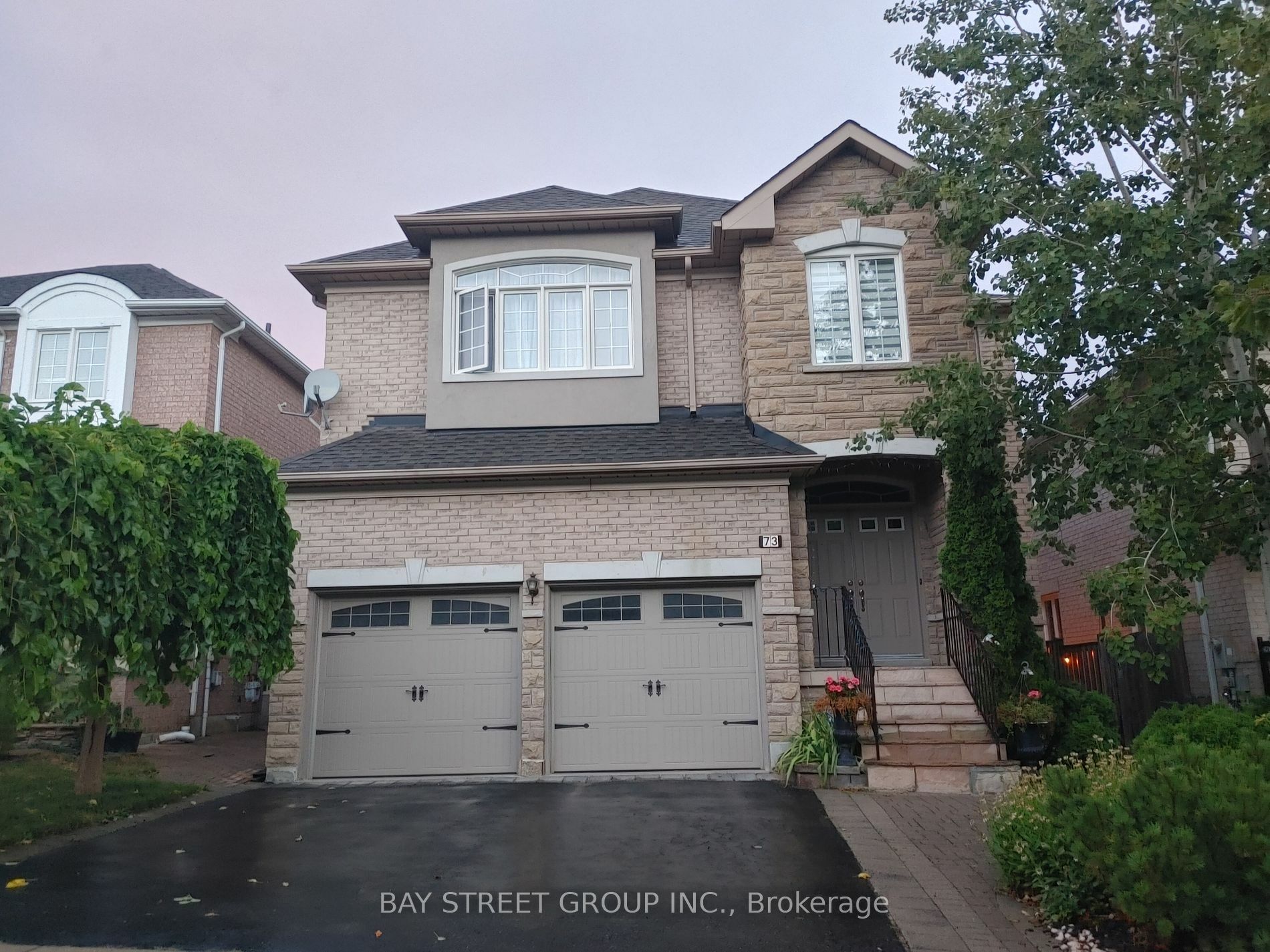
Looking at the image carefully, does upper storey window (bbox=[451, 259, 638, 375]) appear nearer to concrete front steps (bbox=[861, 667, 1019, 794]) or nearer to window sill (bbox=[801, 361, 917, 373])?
window sill (bbox=[801, 361, 917, 373])

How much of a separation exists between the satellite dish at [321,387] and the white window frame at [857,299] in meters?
6.67

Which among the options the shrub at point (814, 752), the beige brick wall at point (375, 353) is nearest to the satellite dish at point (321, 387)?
the beige brick wall at point (375, 353)

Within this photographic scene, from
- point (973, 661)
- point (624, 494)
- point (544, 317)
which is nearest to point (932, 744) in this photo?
point (973, 661)

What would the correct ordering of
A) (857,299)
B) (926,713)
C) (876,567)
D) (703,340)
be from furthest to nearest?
(703,340) → (876,567) → (857,299) → (926,713)

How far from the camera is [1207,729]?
23.2 ft

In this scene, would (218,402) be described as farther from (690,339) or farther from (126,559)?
(126,559)

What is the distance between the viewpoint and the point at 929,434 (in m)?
10.4

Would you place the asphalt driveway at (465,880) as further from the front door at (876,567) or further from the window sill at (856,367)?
the window sill at (856,367)

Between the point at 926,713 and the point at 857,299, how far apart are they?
18.1 feet

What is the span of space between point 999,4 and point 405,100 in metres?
15.0

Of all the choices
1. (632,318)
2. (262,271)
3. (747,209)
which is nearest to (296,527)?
(632,318)

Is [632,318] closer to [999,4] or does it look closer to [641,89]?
[999,4]

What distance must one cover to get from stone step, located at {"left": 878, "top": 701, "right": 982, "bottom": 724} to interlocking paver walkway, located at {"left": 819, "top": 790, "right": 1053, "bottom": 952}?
0.97m

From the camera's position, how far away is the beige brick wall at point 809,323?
12023mm
